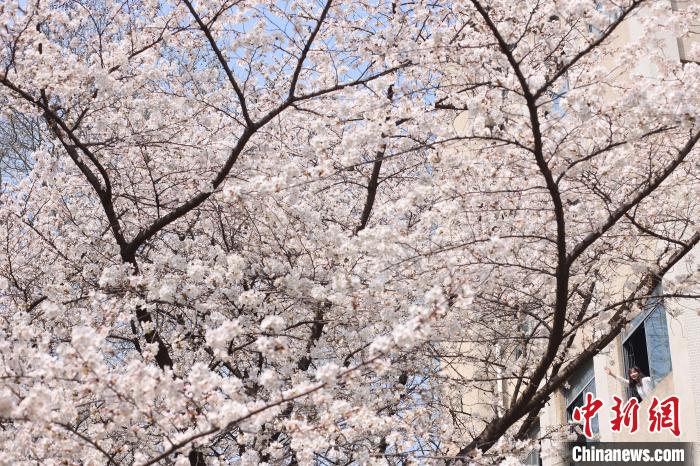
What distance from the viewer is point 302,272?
22.2ft

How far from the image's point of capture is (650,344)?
9.44 meters

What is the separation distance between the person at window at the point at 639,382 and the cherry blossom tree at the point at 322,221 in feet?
4.37

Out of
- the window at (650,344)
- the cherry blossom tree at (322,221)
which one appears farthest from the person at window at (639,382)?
the cherry blossom tree at (322,221)

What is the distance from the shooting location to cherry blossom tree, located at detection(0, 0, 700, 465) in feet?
16.0

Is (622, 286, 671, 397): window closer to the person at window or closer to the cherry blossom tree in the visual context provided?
the person at window

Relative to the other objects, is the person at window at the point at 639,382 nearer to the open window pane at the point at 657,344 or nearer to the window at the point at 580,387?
the open window pane at the point at 657,344

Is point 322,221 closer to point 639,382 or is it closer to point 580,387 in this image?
point 639,382

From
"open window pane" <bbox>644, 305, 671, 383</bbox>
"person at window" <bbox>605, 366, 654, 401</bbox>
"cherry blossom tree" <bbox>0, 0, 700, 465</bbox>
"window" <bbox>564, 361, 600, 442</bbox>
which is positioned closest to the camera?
"cherry blossom tree" <bbox>0, 0, 700, 465</bbox>

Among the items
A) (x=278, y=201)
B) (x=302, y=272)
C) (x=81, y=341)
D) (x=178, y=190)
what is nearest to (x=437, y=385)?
(x=302, y=272)

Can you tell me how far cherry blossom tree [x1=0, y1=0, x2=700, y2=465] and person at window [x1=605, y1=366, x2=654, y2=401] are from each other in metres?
1.33

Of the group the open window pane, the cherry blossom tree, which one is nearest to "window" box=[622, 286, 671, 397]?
the open window pane

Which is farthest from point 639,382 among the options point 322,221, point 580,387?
point 322,221

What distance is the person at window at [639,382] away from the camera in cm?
927

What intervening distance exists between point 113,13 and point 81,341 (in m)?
5.08
